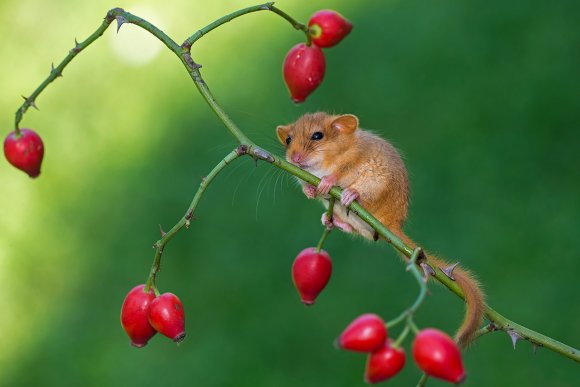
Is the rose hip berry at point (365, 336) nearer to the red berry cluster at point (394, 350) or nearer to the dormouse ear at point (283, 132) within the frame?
the red berry cluster at point (394, 350)

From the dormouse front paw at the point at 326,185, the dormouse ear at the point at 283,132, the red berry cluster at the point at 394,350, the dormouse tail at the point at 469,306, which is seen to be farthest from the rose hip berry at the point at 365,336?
the dormouse ear at the point at 283,132

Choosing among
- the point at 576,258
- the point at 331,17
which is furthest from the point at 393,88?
the point at 331,17

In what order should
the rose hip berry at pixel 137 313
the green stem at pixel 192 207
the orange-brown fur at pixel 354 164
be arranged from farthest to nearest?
the orange-brown fur at pixel 354 164 < the rose hip berry at pixel 137 313 < the green stem at pixel 192 207

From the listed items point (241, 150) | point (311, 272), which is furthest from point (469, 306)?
point (241, 150)

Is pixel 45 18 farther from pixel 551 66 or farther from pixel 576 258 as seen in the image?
pixel 576 258

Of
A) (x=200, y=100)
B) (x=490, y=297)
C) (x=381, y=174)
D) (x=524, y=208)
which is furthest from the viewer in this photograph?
(x=200, y=100)

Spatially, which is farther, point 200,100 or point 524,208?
point 200,100

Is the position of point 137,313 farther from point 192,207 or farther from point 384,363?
point 384,363
